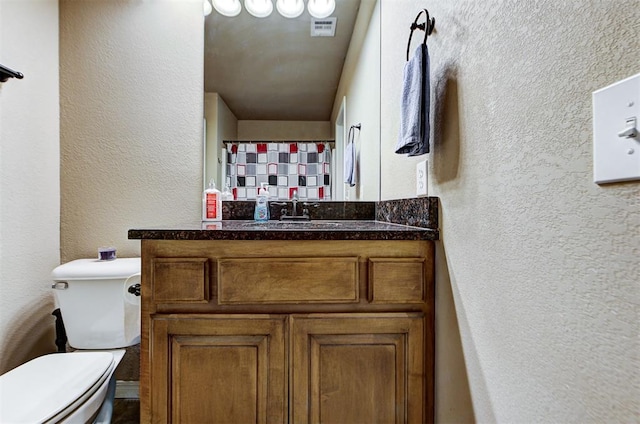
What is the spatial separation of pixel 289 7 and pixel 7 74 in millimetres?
1257

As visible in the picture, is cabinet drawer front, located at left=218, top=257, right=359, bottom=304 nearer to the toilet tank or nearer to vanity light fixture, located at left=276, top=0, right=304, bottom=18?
the toilet tank

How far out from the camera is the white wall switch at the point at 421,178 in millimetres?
1083

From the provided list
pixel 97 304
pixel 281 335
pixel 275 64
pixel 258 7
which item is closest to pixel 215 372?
pixel 281 335

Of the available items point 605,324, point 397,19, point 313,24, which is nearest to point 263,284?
point 605,324

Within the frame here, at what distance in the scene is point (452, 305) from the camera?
0.91 m

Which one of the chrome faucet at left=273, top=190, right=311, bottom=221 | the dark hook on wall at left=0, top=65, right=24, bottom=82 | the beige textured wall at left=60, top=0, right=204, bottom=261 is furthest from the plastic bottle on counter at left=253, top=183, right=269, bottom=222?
the dark hook on wall at left=0, top=65, right=24, bottom=82

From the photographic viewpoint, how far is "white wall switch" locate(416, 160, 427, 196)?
1.08 meters

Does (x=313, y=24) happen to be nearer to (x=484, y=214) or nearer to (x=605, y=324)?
(x=484, y=214)

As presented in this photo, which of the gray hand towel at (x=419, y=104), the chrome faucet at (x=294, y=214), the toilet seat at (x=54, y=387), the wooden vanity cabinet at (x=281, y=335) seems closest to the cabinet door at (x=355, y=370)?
the wooden vanity cabinet at (x=281, y=335)

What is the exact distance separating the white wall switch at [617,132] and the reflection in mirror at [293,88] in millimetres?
1228

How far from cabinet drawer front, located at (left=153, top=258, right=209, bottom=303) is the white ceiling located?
1.02 metres

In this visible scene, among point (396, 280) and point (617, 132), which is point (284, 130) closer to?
point (396, 280)

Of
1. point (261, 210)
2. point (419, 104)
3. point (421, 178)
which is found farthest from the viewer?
point (261, 210)

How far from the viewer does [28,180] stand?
1439mm
